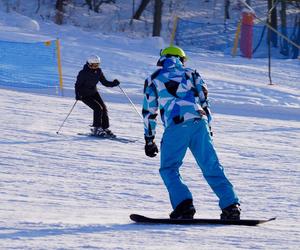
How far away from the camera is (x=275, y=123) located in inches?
666

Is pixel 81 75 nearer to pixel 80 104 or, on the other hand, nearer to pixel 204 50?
pixel 80 104

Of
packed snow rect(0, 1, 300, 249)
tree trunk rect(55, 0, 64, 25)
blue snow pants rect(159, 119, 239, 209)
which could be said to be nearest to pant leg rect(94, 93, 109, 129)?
packed snow rect(0, 1, 300, 249)

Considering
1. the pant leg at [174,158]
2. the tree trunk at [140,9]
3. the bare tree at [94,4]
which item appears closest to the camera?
the pant leg at [174,158]

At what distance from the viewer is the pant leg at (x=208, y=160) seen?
6.89 m

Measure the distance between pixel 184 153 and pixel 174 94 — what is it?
1.59 feet

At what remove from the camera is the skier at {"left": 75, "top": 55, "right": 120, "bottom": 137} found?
1327cm

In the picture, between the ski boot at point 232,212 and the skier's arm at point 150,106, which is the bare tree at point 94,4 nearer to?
the skier's arm at point 150,106

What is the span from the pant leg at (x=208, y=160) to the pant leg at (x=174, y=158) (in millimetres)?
97

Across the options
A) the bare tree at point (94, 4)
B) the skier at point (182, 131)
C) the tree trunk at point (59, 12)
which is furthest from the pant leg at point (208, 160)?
the bare tree at point (94, 4)

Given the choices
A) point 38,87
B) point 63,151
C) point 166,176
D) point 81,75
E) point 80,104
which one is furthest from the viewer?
point 38,87

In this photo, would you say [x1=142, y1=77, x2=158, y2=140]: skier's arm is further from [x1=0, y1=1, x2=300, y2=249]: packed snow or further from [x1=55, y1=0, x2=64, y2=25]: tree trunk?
[x1=55, y1=0, x2=64, y2=25]: tree trunk

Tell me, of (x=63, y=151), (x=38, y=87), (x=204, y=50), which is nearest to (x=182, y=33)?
(x=204, y=50)

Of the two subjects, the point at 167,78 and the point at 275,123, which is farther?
the point at 275,123

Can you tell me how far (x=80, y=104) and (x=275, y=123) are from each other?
3.86m
